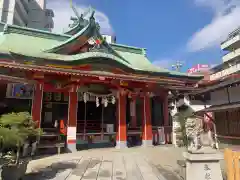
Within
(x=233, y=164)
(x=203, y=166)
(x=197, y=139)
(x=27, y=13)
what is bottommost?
(x=203, y=166)

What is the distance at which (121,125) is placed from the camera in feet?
45.9

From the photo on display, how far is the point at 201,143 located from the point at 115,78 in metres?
8.08

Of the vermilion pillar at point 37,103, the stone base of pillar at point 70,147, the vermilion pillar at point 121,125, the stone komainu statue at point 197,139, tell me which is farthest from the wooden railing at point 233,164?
the vermilion pillar at point 37,103

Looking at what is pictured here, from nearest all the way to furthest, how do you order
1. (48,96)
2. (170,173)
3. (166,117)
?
1. (170,173)
2. (48,96)
3. (166,117)

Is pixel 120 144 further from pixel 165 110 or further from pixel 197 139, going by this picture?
pixel 197 139

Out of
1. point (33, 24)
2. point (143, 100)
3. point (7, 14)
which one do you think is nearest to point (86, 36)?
point (143, 100)

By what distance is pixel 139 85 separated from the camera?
15328mm

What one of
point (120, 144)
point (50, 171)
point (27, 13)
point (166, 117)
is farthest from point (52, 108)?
point (27, 13)

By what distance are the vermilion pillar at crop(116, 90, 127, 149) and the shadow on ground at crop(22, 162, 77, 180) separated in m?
5.21

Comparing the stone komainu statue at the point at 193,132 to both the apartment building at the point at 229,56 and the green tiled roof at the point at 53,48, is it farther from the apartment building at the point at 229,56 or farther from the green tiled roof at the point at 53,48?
the apartment building at the point at 229,56

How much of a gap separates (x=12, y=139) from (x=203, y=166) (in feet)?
20.1

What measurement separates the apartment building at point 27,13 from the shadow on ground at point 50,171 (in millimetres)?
44471

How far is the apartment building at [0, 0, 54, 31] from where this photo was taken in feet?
146

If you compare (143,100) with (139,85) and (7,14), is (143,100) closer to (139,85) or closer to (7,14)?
(139,85)
